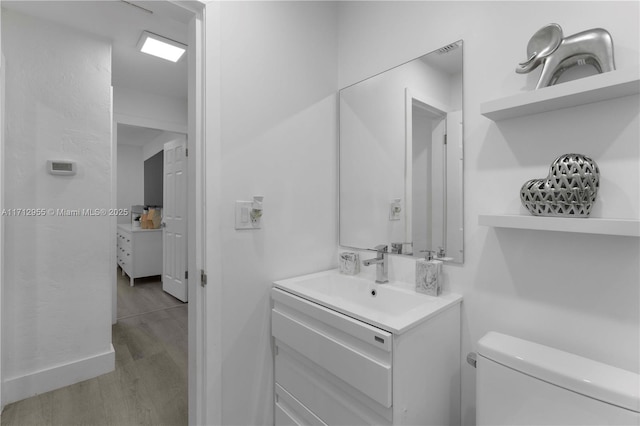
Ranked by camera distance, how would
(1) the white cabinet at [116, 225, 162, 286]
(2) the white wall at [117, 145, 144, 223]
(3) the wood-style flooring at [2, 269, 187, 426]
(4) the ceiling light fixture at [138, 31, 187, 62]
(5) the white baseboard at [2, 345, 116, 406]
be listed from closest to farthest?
(3) the wood-style flooring at [2, 269, 187, 426]
(5) the white baseboard at [2, 345, 116, 406]
(4) the ceiling light fixture at [138, 31, 187, 62]
(1) the white cabinet at [116, 225, 162, 286]
(2) the white wall at [117, 145, 144, 223]

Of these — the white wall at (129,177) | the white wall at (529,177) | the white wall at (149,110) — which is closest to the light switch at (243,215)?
the white wall at (529,177)

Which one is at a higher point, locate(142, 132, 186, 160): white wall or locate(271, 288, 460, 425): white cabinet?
locate(142, 132, 186, 160): white wall

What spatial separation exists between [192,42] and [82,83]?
4.60 feet

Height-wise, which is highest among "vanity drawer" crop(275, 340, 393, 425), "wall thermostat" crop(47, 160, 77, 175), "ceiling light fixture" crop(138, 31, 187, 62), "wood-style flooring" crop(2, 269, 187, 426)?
"ceiling light fixture" crop(138, 31, 187, 62)

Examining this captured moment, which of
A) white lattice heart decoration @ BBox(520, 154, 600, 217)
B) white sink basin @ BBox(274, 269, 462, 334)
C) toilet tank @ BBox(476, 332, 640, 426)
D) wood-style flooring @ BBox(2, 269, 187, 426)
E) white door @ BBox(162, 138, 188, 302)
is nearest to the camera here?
toilet tank @ BBox(476, 332, 640, 426)

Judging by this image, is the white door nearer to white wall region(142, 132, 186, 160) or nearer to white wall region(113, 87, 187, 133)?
white wall region(113, 87, 187, 133)

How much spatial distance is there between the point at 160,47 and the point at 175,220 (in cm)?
205

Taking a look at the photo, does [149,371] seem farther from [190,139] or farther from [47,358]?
[190,139]

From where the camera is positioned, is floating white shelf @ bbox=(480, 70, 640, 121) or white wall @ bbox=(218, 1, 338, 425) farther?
white wall @ bbox=(218, 1, 338, 425)

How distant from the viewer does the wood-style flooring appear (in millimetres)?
1776

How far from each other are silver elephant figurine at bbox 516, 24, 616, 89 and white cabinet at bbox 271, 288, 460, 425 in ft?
3.06

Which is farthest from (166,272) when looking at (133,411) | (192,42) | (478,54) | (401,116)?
(478,54)

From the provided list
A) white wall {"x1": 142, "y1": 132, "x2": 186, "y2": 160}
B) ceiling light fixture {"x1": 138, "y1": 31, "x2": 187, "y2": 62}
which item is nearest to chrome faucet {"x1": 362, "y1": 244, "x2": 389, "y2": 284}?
ceiling light fixture {"x1": 138, "y1": 31, "x2": 187, "y2": 62}

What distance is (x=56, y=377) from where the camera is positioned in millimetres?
2066
